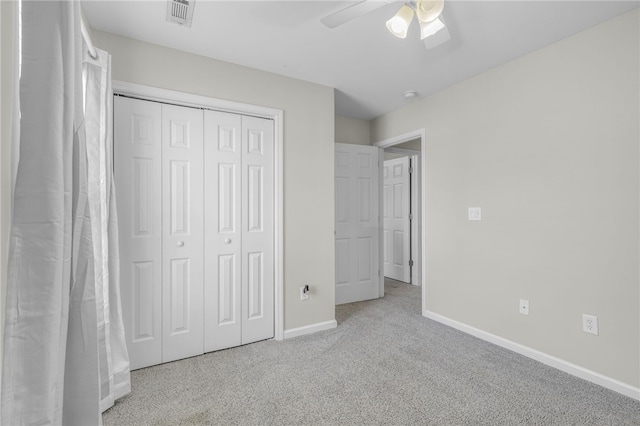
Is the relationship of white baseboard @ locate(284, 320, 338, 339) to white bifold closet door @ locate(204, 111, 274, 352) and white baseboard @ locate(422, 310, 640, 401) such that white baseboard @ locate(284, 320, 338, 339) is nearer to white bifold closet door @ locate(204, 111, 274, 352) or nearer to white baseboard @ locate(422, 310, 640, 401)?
white bifold closet door @ locate(204, 111, 274, 352)

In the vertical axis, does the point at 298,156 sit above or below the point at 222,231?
above

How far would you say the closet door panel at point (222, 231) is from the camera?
8.38 ft

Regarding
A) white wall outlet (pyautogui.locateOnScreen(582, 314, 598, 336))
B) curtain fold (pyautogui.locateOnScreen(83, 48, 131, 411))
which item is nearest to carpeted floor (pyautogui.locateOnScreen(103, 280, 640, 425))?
curtain fold (pyautogui.locateOnScreen(83, 48, 131, 411))

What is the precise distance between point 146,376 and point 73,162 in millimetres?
1821

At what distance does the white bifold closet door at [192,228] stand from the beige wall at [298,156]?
0.54ft

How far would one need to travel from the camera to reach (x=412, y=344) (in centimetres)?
271

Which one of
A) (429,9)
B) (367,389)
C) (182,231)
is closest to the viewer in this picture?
(429,9)

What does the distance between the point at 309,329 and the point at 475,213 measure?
72.1 inches

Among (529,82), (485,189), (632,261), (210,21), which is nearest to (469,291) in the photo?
(485,189)

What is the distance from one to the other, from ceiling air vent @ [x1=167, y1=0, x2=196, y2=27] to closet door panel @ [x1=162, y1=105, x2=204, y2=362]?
0.63 metres

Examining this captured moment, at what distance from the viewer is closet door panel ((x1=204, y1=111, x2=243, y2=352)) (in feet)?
8.38

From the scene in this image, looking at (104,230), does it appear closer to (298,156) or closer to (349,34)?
(298,156)

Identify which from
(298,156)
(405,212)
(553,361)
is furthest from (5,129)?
(405,212)

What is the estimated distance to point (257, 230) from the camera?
276 cm
